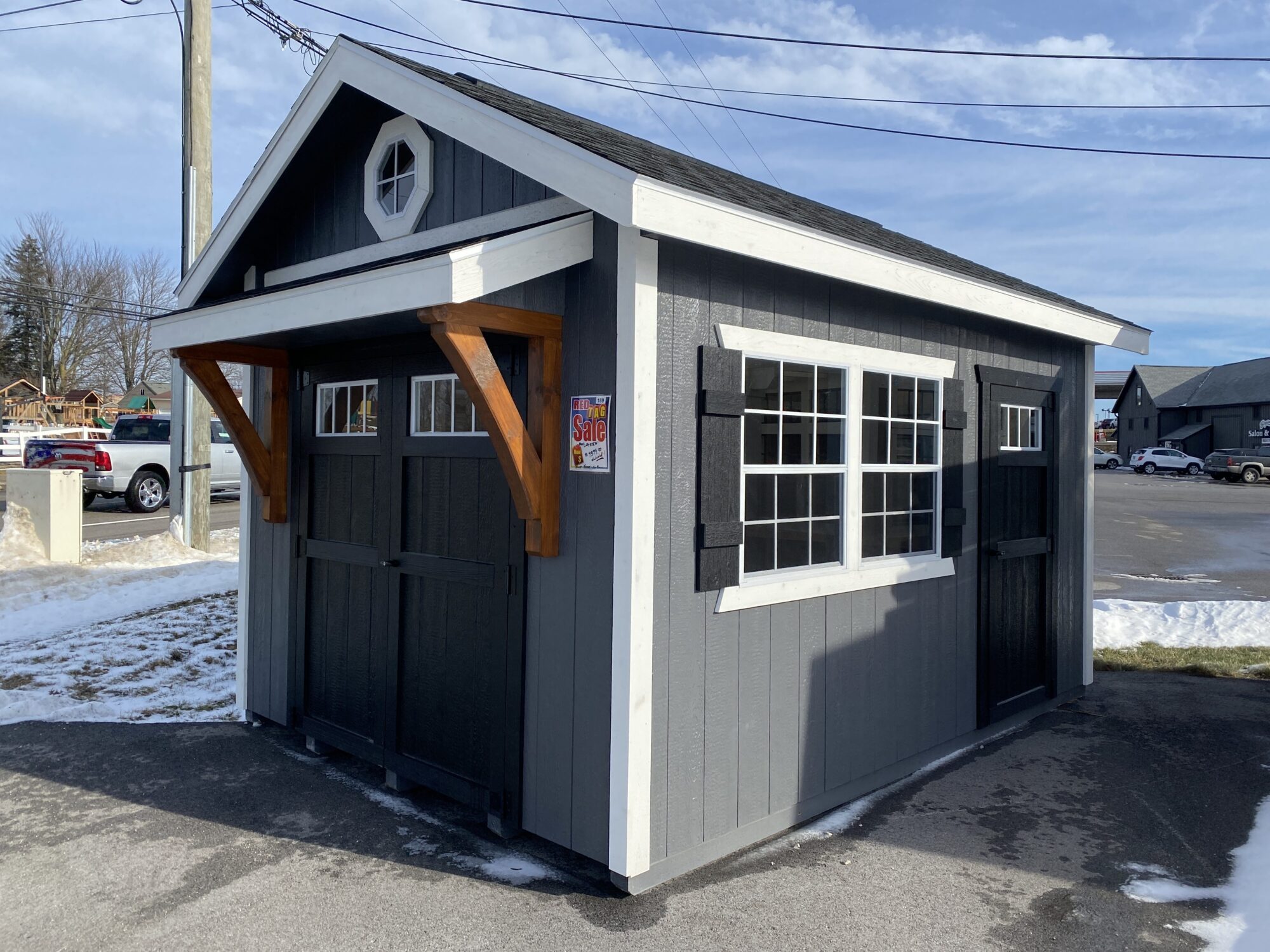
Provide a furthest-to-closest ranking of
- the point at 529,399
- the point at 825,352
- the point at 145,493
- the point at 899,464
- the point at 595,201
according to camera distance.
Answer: the point at 145,493, the point at 899,464, the point at 825,352, the point at 529,399, the point at 595,201

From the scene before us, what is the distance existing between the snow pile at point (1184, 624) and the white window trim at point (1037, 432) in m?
2.82

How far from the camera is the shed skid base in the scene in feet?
11.3

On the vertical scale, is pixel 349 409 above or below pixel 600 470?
above

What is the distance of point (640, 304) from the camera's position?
339 centimetres

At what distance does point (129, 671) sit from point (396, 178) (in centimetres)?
400

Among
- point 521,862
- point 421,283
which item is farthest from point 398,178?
point 521,862

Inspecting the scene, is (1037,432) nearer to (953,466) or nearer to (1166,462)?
(953,466)

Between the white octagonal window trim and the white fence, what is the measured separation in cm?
1800

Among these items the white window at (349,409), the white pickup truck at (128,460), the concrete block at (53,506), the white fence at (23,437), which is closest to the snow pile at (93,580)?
the concrete block at (53,506)

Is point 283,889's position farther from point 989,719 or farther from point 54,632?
point 54,632

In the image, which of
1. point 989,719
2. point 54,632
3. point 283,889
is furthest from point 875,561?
point 54,632

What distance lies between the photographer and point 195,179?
9.85 meters

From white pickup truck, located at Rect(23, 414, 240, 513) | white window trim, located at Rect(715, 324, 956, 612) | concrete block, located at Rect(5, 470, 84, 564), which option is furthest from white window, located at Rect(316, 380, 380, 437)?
white pickup truck, located at Rect(23, 414, 240, 513)

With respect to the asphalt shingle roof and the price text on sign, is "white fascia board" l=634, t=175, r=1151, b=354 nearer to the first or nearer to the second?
the asphalt shingle roof
